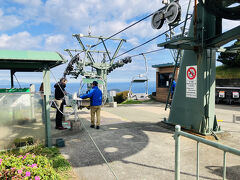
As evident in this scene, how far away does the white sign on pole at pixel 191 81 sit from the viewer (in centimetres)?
618

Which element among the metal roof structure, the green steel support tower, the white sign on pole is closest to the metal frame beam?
the green steel support tower

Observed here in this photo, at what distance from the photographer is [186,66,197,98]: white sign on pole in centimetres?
618

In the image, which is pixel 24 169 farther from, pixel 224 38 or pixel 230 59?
pixel 230 59

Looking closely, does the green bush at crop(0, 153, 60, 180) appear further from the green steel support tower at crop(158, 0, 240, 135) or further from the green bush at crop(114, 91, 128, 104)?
the green bush at crop(114, 91, 128, 104)

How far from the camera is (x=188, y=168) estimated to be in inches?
151

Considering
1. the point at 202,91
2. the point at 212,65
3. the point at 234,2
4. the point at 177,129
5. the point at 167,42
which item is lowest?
the point at 177,129

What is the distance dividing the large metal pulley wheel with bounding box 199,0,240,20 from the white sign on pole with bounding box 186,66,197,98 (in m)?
1.82

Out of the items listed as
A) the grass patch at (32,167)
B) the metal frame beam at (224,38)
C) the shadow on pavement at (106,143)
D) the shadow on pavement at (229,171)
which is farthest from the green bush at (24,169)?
the metal frame beam at (224,38)

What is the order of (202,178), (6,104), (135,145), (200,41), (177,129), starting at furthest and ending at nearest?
(200,41) → (135,145) → (6,104) → (202,178) → (177,129)

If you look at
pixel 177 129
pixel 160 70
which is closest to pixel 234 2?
pixel 177 129

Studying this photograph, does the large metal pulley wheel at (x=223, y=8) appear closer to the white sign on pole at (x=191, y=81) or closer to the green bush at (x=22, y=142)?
the white sign on pole at (x=191, y=81)

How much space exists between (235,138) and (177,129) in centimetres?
486

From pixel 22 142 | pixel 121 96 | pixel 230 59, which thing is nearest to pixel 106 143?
pixel 22 142

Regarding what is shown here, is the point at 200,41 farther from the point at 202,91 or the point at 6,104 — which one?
the point at 6,104
